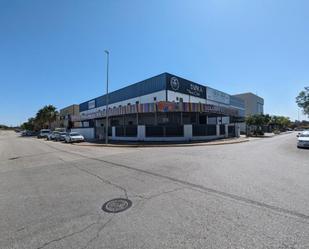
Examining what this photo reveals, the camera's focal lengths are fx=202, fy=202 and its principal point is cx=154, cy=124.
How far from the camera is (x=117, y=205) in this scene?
480 cm

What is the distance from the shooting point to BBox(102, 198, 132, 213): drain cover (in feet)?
14.8

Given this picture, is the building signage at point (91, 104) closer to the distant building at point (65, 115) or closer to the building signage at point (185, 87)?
the distant building at point (65, 115)

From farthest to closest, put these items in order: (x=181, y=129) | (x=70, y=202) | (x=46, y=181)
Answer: (x=181, y=129) → (x=46, y=181) → (x=70, y=202)

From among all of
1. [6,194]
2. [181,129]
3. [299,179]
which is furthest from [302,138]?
[6,194]

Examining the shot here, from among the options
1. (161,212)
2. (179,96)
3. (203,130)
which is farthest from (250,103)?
(161,212)

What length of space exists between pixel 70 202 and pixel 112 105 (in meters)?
44.0

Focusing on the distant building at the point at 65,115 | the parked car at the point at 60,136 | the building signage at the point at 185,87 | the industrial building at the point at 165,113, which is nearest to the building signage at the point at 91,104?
the industrial building at the point at 165,113

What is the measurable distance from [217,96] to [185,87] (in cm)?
1417

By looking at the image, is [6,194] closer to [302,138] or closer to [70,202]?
[70,202]

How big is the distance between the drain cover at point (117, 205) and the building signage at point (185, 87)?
30091 millimetres

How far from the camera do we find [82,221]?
400cm

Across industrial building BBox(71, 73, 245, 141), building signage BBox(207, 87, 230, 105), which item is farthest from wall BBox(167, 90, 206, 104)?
building signage BBox(207, 87, 230, 105)

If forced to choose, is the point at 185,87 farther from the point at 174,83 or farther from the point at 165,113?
the point at 165,113

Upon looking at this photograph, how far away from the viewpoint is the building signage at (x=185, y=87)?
115 ft
